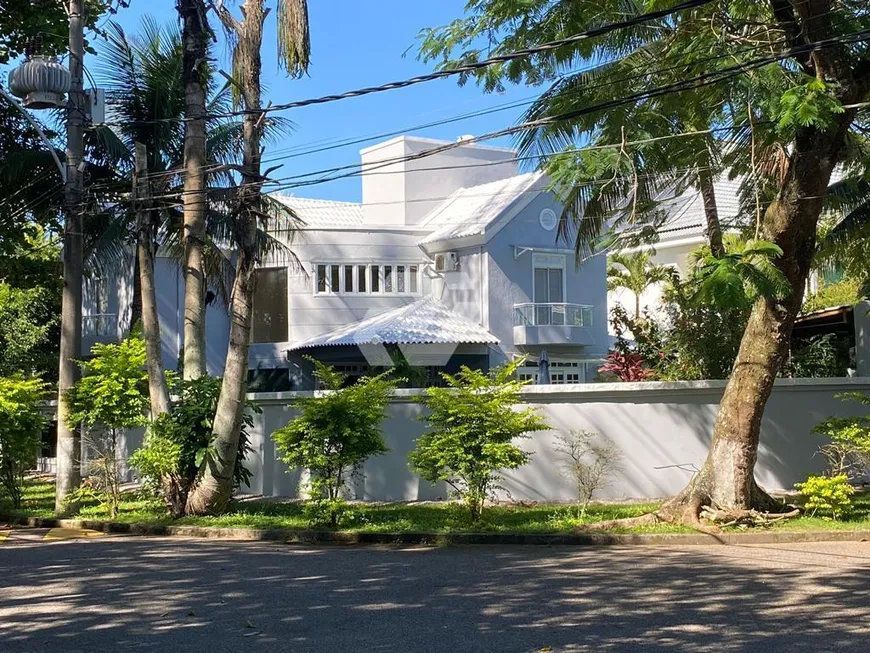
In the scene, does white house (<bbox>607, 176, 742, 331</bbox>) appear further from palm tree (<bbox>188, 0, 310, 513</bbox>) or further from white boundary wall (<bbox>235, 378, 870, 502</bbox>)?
palm tree (<bbox>188, 0, 310, 513</bbox>)

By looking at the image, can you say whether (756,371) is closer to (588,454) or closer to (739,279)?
(739,279)

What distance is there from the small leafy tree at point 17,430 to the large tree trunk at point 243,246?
512cm

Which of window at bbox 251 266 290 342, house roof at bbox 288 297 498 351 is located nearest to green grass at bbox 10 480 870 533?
house roof at bbox 288 297 498 351

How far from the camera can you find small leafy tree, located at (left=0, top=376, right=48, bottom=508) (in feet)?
60.8

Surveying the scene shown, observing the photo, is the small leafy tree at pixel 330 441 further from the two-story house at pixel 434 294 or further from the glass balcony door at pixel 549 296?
the glass balcony door at pixel 549 296

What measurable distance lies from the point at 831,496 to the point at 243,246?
959 cm

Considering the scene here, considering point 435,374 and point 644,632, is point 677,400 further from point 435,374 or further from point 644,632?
point 435,374

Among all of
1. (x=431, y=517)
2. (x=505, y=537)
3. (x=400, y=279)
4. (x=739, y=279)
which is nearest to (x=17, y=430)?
(x=431, y=517)

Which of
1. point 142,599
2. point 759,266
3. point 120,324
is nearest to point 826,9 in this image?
point 759,266

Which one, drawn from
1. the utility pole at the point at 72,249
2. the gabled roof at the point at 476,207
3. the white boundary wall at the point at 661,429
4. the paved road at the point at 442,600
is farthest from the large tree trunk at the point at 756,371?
the gabled roof at the point at 476,207

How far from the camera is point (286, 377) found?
31594 mm

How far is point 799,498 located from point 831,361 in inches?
236

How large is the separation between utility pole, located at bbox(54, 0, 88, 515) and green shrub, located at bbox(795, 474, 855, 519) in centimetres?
1247

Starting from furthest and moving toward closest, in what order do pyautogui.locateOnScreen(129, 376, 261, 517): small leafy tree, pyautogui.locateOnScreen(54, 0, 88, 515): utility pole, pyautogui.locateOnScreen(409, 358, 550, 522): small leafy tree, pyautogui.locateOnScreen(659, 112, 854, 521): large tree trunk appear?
pyautogui.locateOnScreen(54, 0, 88, 515): utility pole, pyautogui.locateOnScreen(129, 376, 261, 517): small leafy tree, pyautogui.locateOnScreen(409, 358, 550, 522): small leafy tree, pyautogui.locateOnScreen(659, 112, 854, 521): large tree trunk
